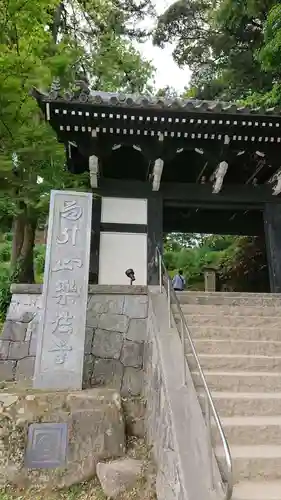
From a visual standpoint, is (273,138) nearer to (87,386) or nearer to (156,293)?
(156,293)

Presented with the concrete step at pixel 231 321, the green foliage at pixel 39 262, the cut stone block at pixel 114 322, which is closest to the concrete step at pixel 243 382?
the concrete step at pixel 231 321

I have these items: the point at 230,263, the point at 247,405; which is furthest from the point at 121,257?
the point at 230,263

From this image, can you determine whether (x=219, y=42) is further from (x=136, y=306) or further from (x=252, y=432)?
(x=252, y=432)

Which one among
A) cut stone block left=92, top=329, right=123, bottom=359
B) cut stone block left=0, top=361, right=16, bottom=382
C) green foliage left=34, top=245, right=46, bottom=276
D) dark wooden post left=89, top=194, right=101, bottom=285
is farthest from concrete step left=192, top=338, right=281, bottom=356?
green foliage left=34, top=245, right=46, bottom=276

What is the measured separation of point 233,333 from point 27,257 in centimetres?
596

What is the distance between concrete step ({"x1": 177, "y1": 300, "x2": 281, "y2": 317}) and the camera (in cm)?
608

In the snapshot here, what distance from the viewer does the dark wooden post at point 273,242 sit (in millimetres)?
8203

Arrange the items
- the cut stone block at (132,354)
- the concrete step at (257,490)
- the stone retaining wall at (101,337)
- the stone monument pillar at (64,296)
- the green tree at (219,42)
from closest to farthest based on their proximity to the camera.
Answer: the concrete step at (257,490) < the stone monument pillar at (64,296) < the stone retaining wall at (101,337) < the cut stone block at (132,354) < the green tree at (219,42)

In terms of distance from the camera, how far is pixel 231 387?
4141 mm

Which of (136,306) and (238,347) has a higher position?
(136,306)

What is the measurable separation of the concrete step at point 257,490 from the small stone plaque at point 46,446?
2.19 metres

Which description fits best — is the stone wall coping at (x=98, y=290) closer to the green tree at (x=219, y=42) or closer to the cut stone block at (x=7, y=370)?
the cut stone block at (x=7, y=370)

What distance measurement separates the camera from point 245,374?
430 centimetres

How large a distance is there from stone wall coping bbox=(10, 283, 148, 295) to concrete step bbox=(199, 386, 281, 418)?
2.86 metres
